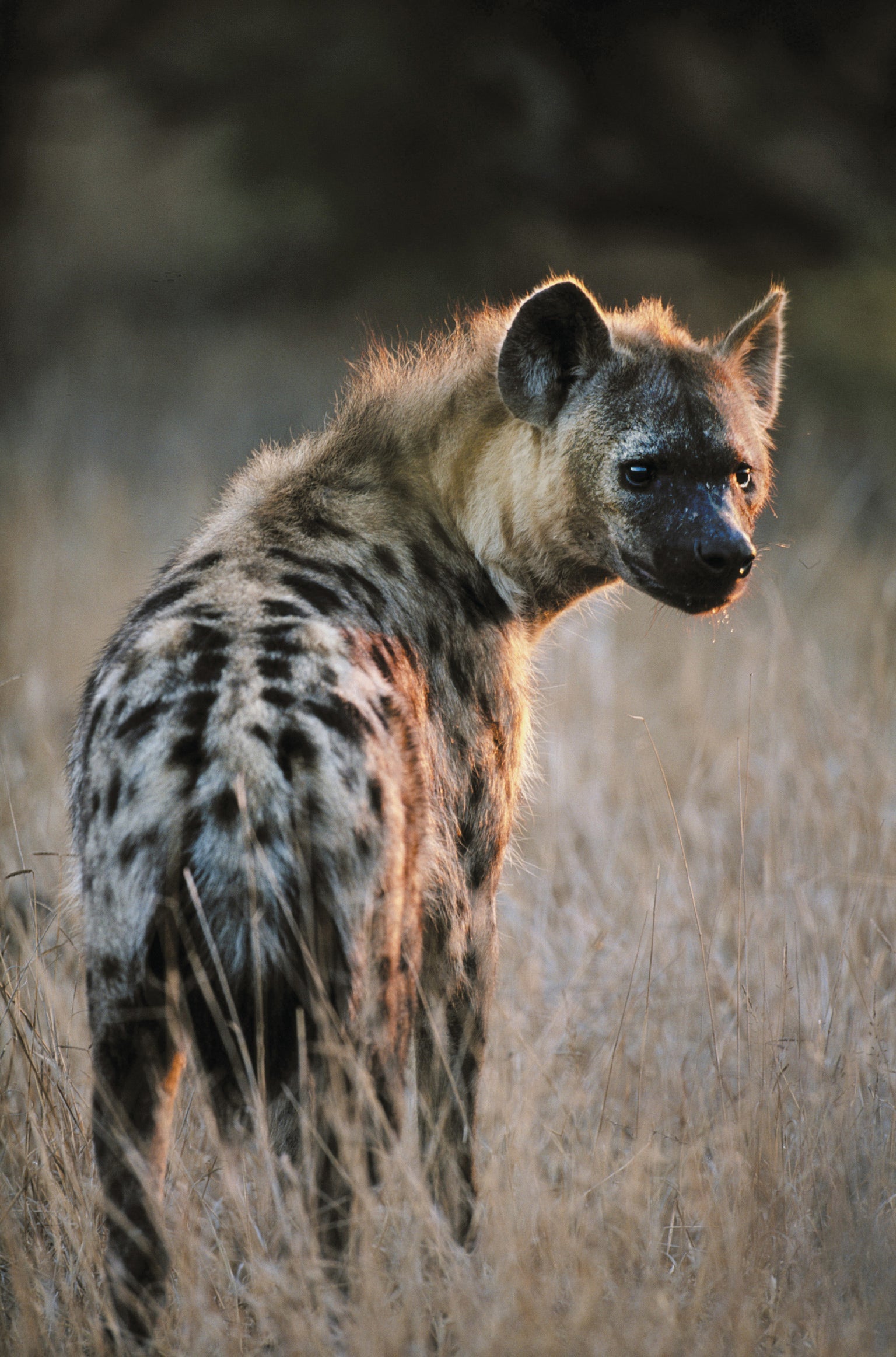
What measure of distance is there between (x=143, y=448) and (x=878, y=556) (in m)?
4.22

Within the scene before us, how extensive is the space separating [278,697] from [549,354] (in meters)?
1.15

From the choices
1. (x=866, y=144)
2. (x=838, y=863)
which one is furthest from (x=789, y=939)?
(x=866, y=144)

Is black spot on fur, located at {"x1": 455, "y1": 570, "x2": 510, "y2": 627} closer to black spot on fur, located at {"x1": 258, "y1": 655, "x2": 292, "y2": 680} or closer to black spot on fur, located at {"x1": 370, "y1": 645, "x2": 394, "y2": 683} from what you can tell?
black spot on fur, located at {"x1": 370, "y1": 645, "x2": 394, "y2": 683}

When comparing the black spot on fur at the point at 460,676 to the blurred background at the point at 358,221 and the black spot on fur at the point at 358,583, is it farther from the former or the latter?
the blurred background at the point at 358,221

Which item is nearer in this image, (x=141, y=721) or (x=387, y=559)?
(x=141, y=721)

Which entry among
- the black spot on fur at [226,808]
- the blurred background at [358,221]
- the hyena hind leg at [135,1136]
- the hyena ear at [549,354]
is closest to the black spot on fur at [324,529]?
the hyena ear at [549,354]

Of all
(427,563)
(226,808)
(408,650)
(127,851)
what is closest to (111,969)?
(127,851)

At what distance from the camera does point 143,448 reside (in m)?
7.28

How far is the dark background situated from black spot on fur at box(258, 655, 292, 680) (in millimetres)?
4563

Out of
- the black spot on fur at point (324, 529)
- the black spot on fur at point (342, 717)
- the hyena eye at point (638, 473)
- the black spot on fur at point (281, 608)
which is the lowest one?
the black spot on fur at point (342, 717)

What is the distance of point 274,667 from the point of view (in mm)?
1581

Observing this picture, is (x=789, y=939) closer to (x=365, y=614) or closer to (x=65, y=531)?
(x=365, y=614)

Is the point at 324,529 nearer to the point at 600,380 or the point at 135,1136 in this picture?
the point at 600,380

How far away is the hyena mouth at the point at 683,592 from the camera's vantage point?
7.61 feet
